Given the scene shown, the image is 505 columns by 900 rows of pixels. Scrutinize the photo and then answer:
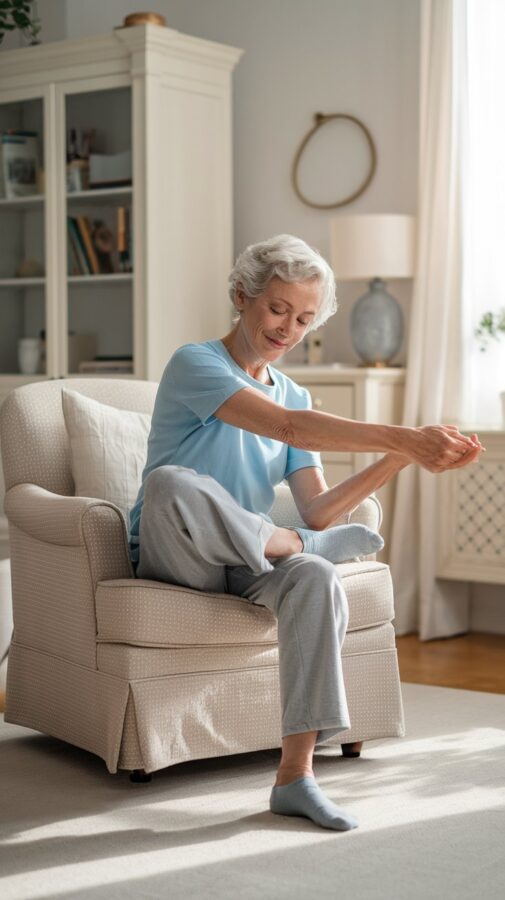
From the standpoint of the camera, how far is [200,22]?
5.20m

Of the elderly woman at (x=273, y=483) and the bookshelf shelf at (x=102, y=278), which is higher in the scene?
the bookshelf shelf at (x=102, y=278)

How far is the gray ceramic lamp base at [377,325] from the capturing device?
4469mm

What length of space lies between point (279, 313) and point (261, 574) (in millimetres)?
509

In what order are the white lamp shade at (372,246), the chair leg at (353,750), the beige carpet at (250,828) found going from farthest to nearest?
the white lamp shade at (372,246) → the chair leg at (353,750) → the beige carpet at (250,828)

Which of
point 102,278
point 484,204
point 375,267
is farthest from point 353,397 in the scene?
point 102,278

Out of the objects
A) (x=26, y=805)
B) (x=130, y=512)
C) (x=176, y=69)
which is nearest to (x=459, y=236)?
(x=176, y=69)

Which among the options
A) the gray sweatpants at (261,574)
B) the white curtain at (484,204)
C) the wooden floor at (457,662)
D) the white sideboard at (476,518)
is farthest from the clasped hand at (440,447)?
the white curtain at (484,204)

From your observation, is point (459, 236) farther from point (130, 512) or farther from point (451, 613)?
point (130, 512)

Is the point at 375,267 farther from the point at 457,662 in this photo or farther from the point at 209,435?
the point at 209,435

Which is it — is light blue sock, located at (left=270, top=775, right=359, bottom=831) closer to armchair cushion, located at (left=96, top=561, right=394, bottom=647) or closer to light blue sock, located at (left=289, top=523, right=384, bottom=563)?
armchair cushion, located at (left=96, top=561, right=394, bottom=647)

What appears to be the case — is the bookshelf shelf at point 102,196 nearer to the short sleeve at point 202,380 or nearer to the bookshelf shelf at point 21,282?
the bookshelf shelf at point 21,282

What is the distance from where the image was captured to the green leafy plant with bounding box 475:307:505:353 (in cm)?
437

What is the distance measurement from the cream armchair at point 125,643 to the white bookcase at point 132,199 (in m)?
1.72

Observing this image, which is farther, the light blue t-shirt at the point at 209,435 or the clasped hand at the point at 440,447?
the light blue t-shirt at the point at 209,435
